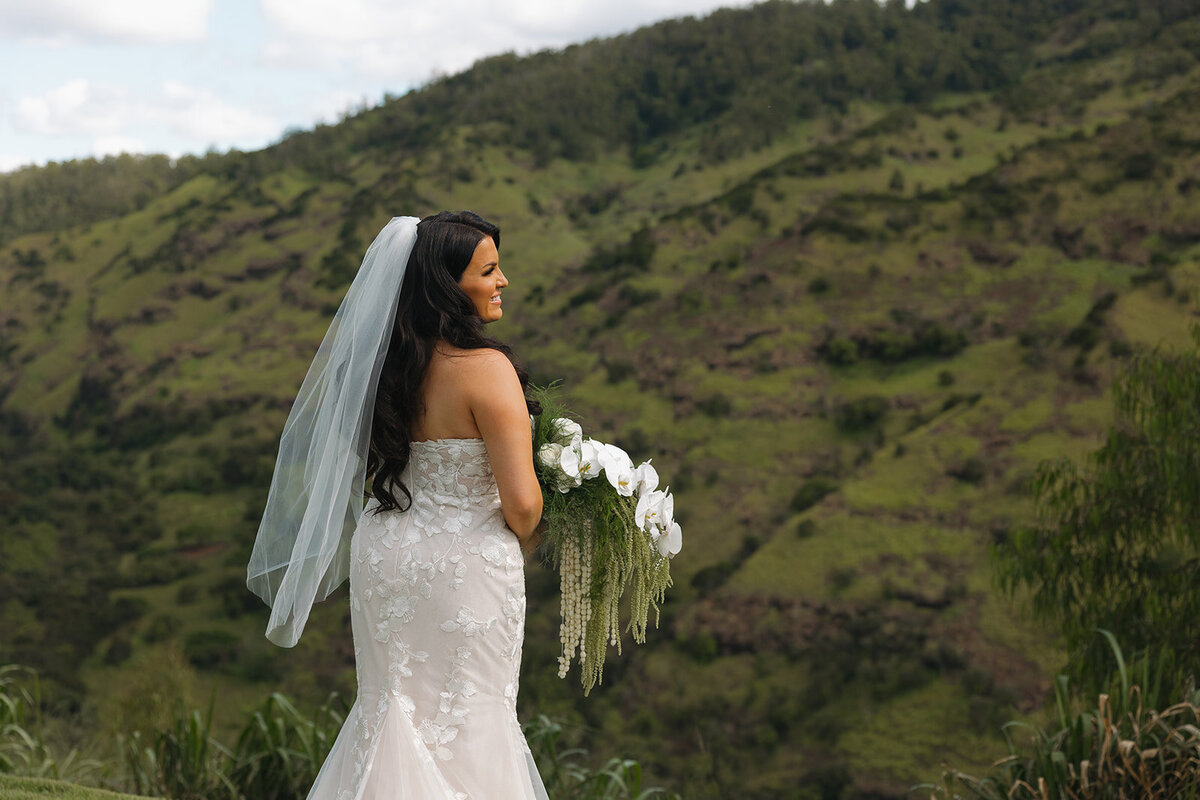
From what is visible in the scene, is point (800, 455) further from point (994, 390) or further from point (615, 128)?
point (615, 128)

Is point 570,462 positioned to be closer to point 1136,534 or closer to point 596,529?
point 596,529

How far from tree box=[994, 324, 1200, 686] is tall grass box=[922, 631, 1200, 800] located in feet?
9.11

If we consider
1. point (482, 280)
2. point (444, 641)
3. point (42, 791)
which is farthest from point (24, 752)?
point (482, 280)

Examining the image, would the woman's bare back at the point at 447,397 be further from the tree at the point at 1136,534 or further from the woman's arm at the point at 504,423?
the tree at the point at 1136,534

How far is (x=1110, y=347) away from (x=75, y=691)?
26.6 meters

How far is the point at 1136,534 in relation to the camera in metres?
8.14

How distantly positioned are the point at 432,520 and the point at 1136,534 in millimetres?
6848

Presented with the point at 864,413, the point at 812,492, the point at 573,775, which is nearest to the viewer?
the point at 573,775

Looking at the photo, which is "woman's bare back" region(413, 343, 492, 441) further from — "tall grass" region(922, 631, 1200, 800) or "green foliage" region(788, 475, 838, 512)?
"green foliage" region(788, 475, 838, 512)

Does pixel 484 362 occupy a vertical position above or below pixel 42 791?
above

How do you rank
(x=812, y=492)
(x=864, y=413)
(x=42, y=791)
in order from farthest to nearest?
(x=864, y=413) → (x=812, y=492) → (x=42, y=791)

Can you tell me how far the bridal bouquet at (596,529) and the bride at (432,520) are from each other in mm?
153

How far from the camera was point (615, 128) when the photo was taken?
59.0 metres

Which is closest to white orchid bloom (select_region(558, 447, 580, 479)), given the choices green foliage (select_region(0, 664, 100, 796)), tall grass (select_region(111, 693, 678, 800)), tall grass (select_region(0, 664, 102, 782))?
tall grass (select_region(111, 693, 678, 800))
